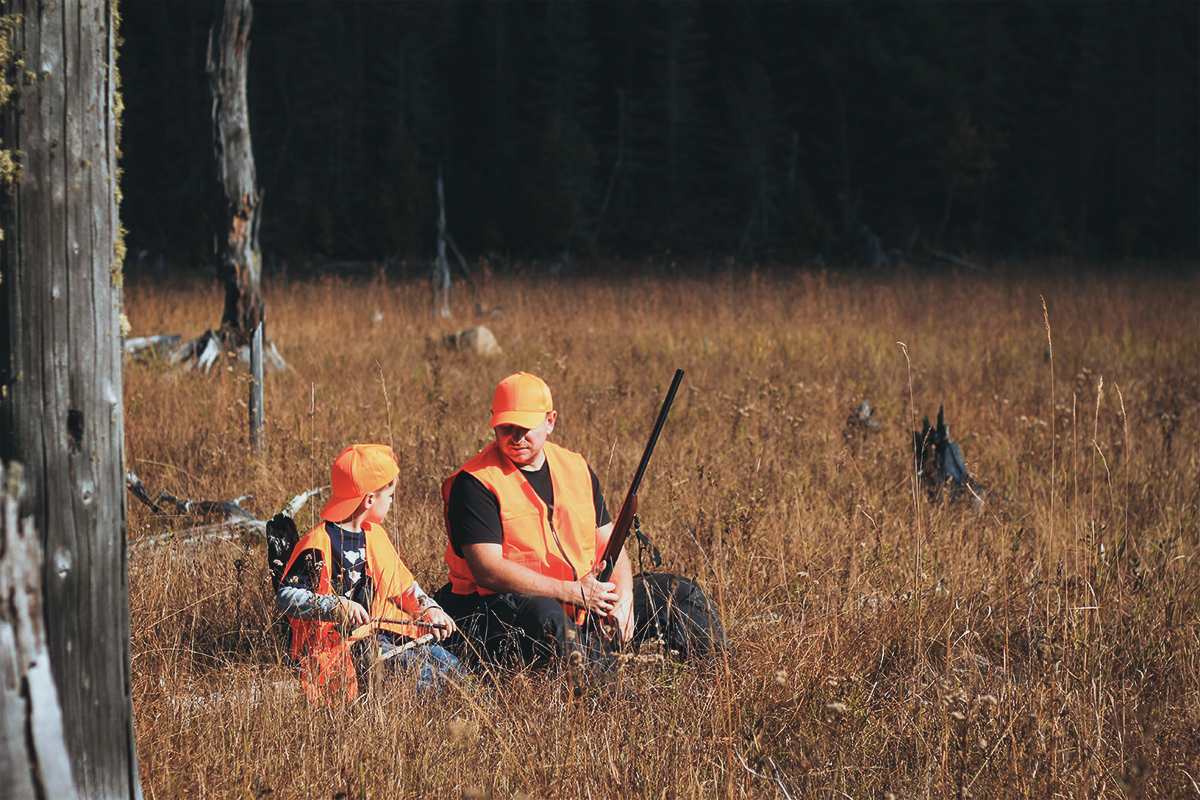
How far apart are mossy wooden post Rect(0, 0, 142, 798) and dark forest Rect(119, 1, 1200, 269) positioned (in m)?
29.9

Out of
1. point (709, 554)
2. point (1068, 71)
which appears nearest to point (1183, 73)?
point (1068, 71)

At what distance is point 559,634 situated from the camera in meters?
2.96

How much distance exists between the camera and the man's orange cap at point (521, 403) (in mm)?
3025

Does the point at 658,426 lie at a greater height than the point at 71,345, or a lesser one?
lesser

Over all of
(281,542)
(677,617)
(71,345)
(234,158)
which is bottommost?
(677,617)

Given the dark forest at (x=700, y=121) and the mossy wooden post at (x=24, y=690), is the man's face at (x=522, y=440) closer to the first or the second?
the mossy wooden post at (x=24, y=690)

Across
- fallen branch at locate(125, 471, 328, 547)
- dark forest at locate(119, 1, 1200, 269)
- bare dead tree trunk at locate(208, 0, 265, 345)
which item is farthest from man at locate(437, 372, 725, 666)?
dark forest at locate(119, 1, 1200, 269)

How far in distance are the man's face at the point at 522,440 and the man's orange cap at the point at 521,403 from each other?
1.4 inches

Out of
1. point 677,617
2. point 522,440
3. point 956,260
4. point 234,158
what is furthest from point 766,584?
point 956,260

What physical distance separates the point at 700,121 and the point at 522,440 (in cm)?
3682

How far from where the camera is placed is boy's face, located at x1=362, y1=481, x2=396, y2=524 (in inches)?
113

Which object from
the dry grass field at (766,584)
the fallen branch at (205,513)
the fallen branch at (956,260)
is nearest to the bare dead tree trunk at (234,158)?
the dry grass field at (766,584)

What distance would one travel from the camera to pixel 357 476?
9.25ft

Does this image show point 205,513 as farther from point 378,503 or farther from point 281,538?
point 378,503
